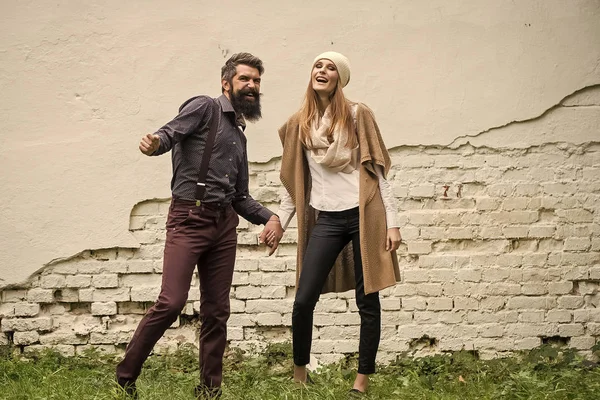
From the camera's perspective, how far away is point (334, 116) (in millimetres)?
4125

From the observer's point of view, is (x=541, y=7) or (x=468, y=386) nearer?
(x=468, y=386)

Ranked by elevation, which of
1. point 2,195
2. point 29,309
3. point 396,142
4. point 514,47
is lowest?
point 29,309

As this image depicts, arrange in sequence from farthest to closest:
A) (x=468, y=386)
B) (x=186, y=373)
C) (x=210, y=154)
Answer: (x=186, y=373) < (x=468, y=386) < (x=210, y=154)

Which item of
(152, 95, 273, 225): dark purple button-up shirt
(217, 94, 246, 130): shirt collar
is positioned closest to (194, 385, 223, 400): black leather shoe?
(152, 95, 273, 225): dark purple button-up shirt

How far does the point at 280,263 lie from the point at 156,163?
1.15 meters

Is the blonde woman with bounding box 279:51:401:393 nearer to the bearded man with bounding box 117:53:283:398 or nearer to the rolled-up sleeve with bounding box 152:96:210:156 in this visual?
the bearded man with bounding box 117:53:283:398

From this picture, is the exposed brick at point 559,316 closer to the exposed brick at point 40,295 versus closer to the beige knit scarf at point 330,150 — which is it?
the beige knit scarf at point 330,150

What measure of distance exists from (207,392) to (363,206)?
1.33 meters

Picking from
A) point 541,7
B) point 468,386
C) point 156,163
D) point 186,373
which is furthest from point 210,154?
point 541,7

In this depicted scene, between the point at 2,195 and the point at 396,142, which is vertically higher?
the point at 396,142

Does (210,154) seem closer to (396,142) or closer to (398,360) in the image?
(396,142)

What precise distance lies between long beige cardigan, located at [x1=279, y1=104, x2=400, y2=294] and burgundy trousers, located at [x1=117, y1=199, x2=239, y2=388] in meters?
0.40

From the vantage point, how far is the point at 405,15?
5379mm

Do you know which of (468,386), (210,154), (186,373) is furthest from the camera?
(186,373)
